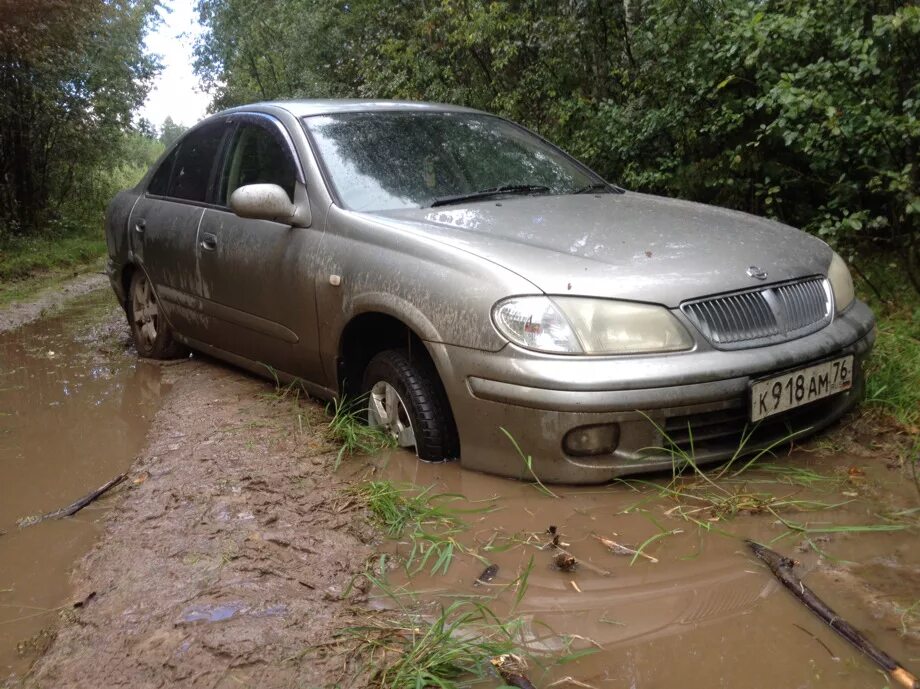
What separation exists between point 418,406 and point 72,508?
1.34 meters

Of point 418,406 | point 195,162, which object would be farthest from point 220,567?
point 195,162

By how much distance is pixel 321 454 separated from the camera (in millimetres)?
3494

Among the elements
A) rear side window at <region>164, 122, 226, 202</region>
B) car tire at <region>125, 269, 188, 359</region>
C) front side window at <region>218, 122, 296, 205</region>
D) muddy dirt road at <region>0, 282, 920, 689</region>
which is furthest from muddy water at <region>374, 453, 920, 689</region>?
car tire at <region>125, 269, 188, 359</region>

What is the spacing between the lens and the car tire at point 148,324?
5289 mm

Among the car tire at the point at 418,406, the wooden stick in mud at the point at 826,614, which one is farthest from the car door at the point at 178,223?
the wooden stick in mud at the point at 826,614

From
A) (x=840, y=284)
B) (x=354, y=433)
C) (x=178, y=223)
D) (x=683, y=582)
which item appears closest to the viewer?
(x=683, y=582)

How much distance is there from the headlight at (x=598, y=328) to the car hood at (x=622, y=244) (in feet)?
0.13

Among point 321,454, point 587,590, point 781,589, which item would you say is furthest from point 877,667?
point 321,454

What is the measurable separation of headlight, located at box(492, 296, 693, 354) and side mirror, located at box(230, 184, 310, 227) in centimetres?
138

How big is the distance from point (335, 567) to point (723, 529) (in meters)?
1.18

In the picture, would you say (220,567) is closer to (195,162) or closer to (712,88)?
(195,162)

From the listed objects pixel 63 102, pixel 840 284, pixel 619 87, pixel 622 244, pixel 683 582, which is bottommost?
pixel 683 582

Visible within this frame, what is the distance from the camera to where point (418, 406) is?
3.17 meters

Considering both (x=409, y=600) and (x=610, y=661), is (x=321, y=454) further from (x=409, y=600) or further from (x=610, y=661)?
(x=610, y=661)
